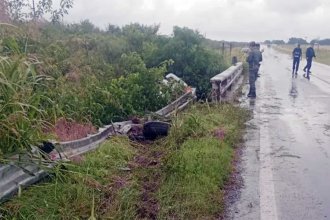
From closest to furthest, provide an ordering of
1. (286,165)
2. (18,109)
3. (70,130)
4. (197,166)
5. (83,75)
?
(18,109), (197,166), (286,165), (70,130), (83,75)

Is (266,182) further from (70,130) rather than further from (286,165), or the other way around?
(70,130)

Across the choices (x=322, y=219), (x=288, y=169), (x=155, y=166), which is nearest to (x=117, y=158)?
(x=155, y=166)

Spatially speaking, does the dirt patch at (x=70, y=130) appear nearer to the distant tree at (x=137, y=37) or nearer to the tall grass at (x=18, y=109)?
the tall grass at (x=18, y=109)

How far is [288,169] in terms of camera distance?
5934mm

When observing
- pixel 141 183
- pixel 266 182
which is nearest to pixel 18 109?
pixel 141 183

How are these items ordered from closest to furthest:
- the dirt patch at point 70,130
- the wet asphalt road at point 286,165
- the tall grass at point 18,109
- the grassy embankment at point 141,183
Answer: the grassy embankment at point 141,183 → the tall grass at point 18,109 → the wet asphalt road at point 286,165 → the dirt patch at point 70,130

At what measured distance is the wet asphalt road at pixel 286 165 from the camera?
14.9ft

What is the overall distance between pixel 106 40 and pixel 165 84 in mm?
6083

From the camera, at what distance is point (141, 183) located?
5.12 m

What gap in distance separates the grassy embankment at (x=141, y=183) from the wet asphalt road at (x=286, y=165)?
36 centimetres

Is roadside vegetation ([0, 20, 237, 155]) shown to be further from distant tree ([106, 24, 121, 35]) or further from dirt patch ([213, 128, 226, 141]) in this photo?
dirt patch ([213, 128, 226, 141])

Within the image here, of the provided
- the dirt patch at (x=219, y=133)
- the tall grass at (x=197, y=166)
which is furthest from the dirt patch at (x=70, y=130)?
the dirt patch at (x=219, y=133)

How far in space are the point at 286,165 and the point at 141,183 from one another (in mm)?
2330

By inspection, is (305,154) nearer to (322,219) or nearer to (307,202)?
(307,202)
